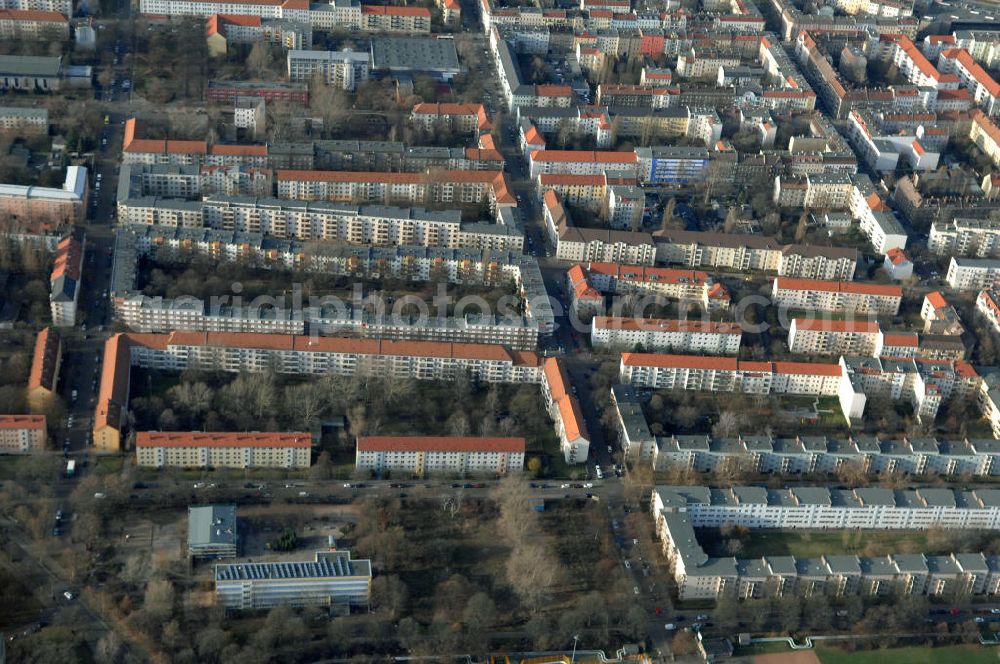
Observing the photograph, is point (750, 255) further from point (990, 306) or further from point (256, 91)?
point (256, 91)

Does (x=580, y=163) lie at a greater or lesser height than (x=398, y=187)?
greater

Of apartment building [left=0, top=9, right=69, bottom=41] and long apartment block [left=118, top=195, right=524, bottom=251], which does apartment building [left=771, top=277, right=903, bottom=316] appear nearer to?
long apartment block [left=118, top=195, right=524, bottom=251]

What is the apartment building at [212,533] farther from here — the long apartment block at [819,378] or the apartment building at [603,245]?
the apartment building at [603,245]

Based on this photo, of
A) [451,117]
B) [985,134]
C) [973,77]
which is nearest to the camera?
[451,117]

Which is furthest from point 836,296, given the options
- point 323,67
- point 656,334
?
point 323,67

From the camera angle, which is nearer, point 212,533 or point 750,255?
point 212,533

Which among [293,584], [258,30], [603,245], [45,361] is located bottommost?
[293,584]

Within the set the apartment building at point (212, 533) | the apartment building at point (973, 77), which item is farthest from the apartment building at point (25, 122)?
the apartment building at point (973, 77)
